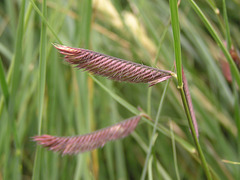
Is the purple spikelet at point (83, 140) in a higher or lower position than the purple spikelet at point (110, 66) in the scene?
lower

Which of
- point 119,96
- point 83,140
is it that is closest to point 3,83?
point 83,140

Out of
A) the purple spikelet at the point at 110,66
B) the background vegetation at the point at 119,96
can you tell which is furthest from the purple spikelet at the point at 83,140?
the background vegetation at the point at 119,96

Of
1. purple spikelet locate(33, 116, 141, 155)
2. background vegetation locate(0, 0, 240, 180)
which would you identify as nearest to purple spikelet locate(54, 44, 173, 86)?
purple spikelet locate(33, 116, 141, 155)

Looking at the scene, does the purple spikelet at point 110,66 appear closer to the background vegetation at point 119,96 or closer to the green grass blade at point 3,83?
the green grass blade at point 3,83

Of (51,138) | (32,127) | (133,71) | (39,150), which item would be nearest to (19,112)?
(32,127)

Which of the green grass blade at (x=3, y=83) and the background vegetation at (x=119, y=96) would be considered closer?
the green grass blade at (x=3, y=83)

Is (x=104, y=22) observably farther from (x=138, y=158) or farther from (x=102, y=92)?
(x=138, y=158)
